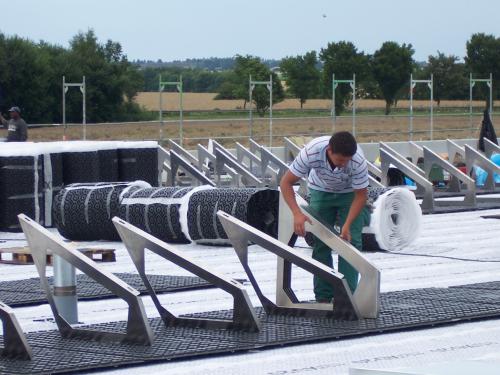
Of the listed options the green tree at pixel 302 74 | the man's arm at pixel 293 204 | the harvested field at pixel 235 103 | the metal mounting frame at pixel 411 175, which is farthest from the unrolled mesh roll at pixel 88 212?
the green tree at pixel 302 74

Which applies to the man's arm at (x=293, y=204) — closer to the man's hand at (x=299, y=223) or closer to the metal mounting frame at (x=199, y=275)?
the man's hand at (x=299, y=223)

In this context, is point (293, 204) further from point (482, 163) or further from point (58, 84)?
point (58, 84)

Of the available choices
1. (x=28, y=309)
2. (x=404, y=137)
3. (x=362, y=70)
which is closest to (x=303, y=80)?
(x=362, y=70)

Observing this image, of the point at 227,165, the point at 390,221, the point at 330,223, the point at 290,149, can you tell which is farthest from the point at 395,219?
the point at 290,149

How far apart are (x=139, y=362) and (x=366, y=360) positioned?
1434 millimetres

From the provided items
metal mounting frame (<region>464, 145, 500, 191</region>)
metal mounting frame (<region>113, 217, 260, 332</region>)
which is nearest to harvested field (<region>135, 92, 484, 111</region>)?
metal mounting frame (<region>464, 145, 500, 191</region>)

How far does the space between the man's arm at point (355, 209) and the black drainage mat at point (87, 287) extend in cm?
221

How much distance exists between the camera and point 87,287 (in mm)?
11492

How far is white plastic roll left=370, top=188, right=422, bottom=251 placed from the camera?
1452cm

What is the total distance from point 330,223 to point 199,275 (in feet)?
4.65

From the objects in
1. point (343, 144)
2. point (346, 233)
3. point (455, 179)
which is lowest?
point (455, 179)

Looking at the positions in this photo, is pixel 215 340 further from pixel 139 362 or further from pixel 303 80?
pixel 303 80

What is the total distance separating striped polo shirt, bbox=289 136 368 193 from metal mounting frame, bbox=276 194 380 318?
1.03 feet

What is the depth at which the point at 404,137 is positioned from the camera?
5334 centimetres
